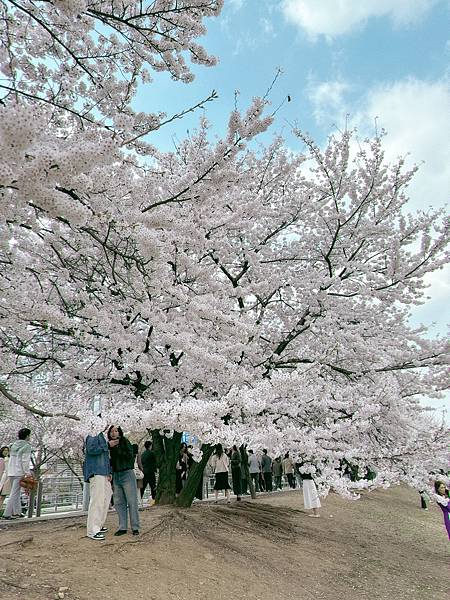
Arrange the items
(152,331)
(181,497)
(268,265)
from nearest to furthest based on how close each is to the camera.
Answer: (152,331)
(181,497)
(268,265)

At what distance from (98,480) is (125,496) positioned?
0.43 meters

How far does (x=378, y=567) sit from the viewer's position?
294 inches

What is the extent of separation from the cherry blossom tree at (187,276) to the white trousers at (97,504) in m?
1.00

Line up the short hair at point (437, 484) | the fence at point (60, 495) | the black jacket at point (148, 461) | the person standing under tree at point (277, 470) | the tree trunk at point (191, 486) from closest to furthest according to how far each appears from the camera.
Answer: the short hair at point (437, 484)
the tree trunk at point (191, 486)
the fence at point (60, 495)
the black jacket at point (148, 461)
the person standing under tree at point (277, 470)

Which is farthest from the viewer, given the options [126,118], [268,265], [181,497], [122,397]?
[268,265]

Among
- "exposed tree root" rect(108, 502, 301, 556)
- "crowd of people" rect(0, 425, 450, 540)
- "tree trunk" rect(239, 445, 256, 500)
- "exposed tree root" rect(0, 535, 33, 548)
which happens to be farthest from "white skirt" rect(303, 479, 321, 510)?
"exposed tree root" rect(0, 535, 33, 548)

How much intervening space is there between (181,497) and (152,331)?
11.6 ft

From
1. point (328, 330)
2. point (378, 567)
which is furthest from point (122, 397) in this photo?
point (378, 567)

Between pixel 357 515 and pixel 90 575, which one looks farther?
pixel 357 515

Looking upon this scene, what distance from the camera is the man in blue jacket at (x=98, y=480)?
6.09 metres

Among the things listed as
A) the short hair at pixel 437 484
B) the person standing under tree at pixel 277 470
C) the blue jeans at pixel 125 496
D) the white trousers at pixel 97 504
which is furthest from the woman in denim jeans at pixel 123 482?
the person standing under tree at pixel 277 470

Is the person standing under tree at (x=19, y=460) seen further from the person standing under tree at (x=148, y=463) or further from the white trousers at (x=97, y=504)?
the person standing under tree at (x=148, y=463)

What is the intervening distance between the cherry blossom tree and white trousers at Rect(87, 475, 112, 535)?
1.00m

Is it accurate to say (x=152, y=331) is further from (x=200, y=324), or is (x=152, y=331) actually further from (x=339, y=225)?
(x=339, y=225)
